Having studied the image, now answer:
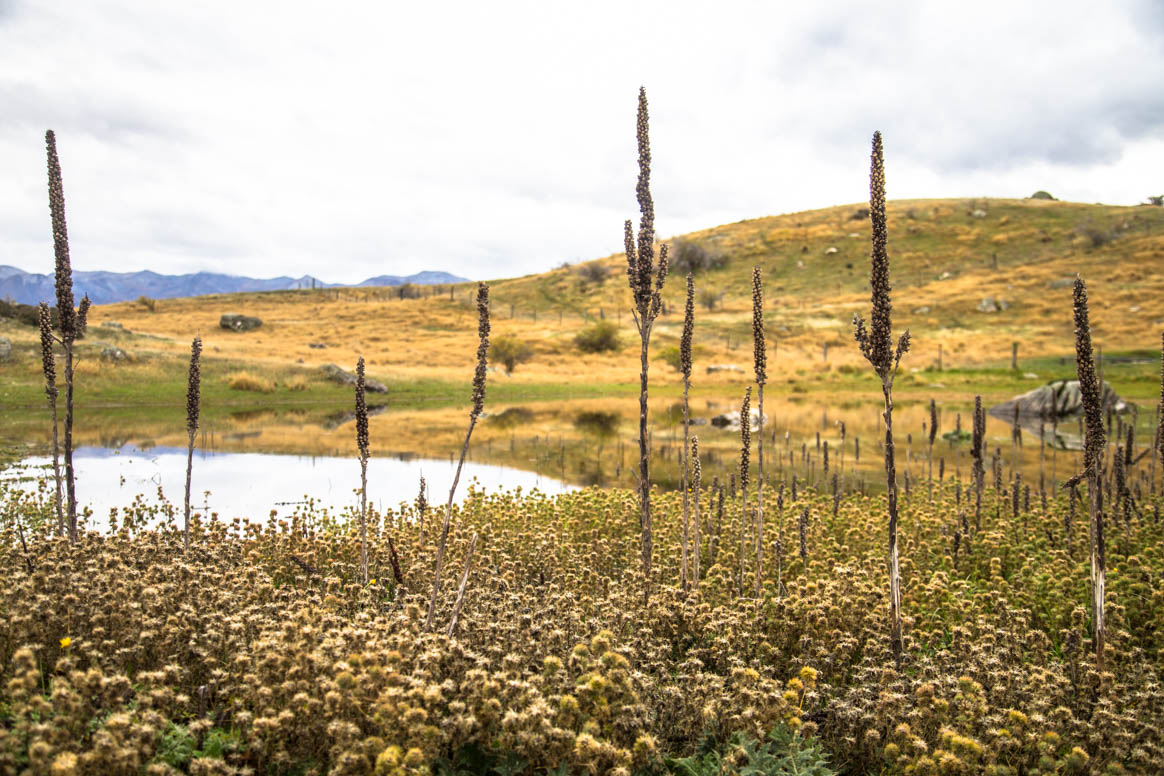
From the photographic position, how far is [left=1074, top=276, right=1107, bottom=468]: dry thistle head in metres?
6.53

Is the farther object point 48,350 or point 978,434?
point 978,434

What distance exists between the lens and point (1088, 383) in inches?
261

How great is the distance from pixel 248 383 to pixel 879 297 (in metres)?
44.8

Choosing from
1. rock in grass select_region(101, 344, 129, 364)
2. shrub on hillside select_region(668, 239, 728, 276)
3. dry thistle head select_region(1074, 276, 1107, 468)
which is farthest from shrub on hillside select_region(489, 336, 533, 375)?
shrub on hillside select_region(668, 239, 728, 276)

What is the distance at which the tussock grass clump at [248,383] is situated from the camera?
4400cm

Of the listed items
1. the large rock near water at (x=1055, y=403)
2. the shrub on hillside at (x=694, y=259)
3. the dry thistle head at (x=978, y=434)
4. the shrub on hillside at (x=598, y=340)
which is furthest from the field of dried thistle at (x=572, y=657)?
the shrub on hillside at (x=694, y=259)

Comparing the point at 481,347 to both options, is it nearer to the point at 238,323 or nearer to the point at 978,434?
the point at 978,434

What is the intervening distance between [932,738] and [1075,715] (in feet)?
5.10

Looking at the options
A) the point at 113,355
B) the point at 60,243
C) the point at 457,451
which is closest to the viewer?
the point at 60,243

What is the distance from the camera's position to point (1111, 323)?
6944 cm

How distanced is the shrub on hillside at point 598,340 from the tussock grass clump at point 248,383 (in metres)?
39.1

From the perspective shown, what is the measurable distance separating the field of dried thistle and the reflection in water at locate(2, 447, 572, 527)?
21.7ft

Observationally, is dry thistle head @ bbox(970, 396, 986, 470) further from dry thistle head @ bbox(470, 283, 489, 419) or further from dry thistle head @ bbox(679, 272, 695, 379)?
dry thistle head @ bbox(470, 283, 489, 419)

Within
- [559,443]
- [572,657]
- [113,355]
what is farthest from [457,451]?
[113,355]
